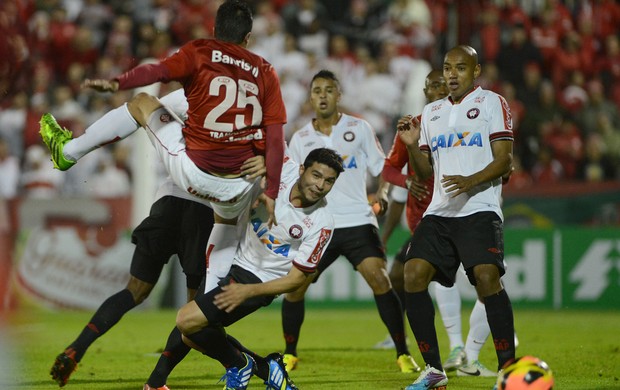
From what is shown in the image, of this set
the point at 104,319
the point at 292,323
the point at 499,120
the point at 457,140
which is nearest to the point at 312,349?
the point at 292,323

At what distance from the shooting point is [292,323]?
9.23 meters

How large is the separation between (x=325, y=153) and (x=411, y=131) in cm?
87

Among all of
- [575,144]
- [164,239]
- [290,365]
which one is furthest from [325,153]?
[575,144]

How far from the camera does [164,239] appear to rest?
8078 millimetres

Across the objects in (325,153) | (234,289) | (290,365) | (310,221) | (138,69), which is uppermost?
(138,69)

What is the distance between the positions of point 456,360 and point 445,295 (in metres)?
0.67

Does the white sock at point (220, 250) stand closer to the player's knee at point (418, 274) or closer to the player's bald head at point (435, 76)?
the player's knee at point (418, 274)

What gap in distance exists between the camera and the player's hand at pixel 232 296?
6.80m

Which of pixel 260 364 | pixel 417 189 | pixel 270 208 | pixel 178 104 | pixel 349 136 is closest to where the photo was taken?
pixel 270 208

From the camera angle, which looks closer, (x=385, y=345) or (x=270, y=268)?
(x=270, y=268)

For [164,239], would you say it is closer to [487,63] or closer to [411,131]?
[411,131]

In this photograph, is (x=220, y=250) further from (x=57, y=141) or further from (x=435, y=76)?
(x=435, y=76)

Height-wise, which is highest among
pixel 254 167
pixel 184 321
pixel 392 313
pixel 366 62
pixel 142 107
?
pixel 366 62

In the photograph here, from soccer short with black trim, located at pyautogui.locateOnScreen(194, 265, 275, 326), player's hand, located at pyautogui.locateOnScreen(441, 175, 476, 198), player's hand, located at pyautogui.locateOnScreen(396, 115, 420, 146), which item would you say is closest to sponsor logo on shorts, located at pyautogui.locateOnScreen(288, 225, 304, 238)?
soccer short with black trim, located at pyautogui.locateOnScreen(194, 265, 275, 326)
